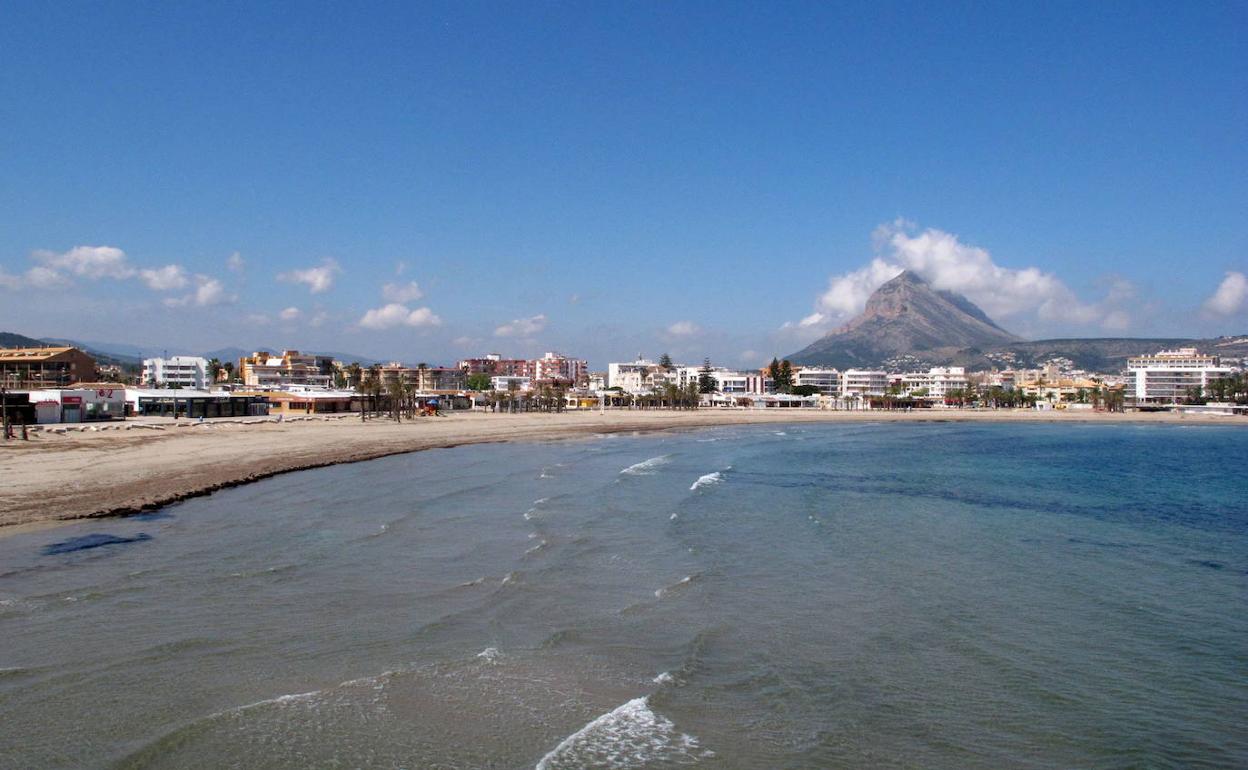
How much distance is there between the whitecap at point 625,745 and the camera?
750cm

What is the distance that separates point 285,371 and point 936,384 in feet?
447

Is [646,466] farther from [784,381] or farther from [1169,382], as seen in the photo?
[1169,382]

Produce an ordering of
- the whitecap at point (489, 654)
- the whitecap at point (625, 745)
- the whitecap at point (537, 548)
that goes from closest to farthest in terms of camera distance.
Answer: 1. the whitecap at point (625, 745)
2. the whitecap at point (489, 654)
3. the whitecap at point (537, 548)

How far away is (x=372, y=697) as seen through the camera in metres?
8.85

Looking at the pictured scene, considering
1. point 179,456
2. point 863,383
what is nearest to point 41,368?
point 179,456

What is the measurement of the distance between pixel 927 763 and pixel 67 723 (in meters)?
7.98

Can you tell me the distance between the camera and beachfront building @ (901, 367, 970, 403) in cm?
17938

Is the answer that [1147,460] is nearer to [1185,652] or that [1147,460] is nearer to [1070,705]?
[1185,652]

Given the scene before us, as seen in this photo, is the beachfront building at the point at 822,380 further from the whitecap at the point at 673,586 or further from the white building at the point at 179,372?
the whitecap at the point at 673,586

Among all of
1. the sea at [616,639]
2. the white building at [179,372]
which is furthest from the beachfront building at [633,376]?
the sea at [616,639]

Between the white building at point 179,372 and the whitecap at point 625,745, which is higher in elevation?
the white building at point 179,372

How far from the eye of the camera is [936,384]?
189750 mm

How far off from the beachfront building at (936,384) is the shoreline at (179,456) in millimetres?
124684

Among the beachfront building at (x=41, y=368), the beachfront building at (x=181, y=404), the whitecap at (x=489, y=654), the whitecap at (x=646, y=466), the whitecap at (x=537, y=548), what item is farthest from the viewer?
the beachfront building at (x=41, y=368)
